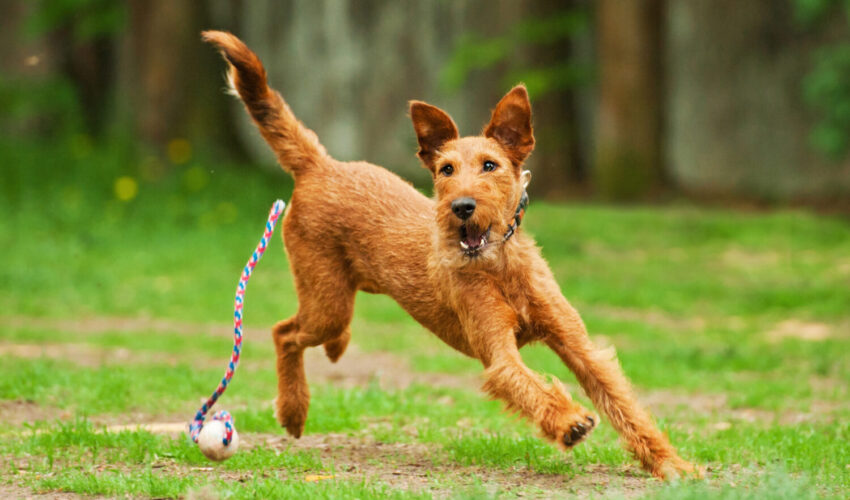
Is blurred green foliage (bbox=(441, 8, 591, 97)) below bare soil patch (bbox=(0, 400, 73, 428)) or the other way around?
the other way around

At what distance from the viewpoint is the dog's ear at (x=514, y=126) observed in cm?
536

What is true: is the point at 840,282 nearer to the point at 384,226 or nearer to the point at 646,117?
the point at 646,117

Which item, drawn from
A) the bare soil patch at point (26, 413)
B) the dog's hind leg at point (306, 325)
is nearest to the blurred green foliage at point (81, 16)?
the bare soil patch at point (26, 413)

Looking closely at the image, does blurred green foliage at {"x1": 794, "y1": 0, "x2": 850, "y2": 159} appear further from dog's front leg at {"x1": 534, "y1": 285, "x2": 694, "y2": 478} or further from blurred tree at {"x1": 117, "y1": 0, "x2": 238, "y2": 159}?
dog's front leg at {"x1": 534, "y1": 285, "x2": 694, "y2": 478}

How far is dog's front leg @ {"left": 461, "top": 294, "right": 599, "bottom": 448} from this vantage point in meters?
4.80

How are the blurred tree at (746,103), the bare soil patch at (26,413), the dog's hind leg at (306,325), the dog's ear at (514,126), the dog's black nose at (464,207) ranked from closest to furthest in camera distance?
the dog's black nose at (464,207), the dog's ear at (514,126), the dog's hind leg at (306,325), the bare soil patch at (26,413), the blurred tree at (746,103)

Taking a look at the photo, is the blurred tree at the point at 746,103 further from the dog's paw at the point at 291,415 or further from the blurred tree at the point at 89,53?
the dog's paw at the point at 291,415

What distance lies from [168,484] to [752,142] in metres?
13.7

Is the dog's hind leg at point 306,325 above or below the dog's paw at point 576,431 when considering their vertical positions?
above

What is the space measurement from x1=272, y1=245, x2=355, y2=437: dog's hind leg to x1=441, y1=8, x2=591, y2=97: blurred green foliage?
10.8 metres

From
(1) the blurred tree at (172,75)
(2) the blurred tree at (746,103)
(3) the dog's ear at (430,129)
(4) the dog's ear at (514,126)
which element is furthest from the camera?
(1) the blurred tree at (172,75)

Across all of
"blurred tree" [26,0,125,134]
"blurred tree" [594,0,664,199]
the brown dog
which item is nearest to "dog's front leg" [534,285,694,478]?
the brown dog

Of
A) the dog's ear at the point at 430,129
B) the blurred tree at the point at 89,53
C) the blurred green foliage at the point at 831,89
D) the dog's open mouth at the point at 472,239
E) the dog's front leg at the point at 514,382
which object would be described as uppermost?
the blurred tree at the point at 89,53

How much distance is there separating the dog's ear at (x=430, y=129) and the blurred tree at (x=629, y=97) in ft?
36.8
